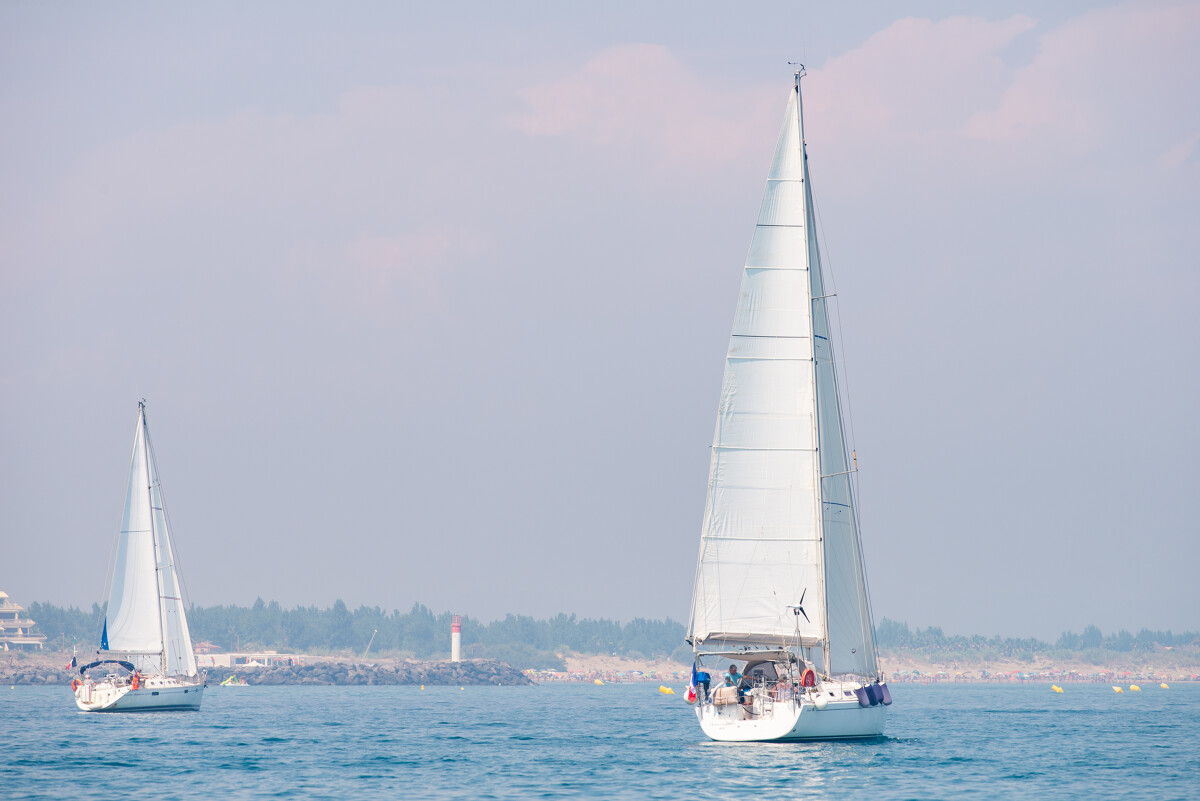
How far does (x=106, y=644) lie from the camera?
7762cm

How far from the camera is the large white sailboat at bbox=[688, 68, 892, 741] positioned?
45.2 meters

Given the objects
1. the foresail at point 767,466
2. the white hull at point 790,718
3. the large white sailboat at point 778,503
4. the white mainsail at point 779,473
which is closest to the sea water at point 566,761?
the white hull at point 790,718

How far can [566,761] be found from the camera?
48031 millimetres

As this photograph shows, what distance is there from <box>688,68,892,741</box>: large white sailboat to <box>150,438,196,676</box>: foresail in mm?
42793

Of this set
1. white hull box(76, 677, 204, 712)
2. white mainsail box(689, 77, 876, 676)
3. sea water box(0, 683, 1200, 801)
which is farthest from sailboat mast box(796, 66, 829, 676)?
white hull box(76, 677, 204, 712)

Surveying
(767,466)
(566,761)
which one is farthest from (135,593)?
(767,466)

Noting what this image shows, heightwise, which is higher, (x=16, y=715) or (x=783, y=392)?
(x=783, y=392)

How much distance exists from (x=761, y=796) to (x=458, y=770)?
13.0m

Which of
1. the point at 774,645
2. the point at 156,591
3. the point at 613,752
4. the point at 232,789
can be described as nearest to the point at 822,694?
the point at 774,645

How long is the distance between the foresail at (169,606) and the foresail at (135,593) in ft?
1.73

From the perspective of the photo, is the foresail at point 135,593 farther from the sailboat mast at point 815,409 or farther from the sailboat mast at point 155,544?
the sailboat mast at point 815,409

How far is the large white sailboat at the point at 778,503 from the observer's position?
45.2 m

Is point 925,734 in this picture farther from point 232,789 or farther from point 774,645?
point 232,789

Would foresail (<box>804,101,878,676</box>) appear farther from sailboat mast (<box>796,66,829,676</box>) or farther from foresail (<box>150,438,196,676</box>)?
foresail (<box>150,438,196,676</box>)
